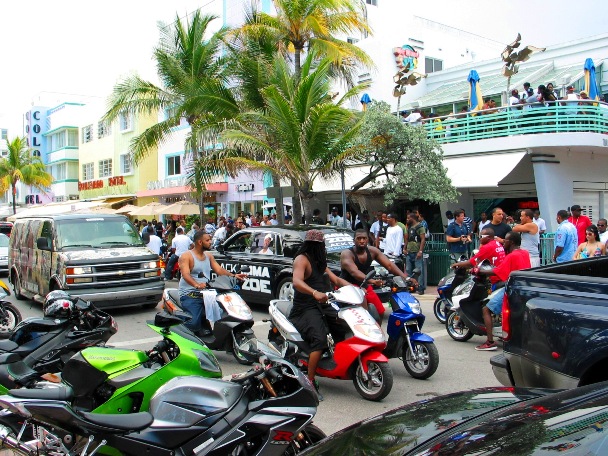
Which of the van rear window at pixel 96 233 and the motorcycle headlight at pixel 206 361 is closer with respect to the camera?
the motorcycle headlight at pixel 206 361

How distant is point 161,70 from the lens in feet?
71.8

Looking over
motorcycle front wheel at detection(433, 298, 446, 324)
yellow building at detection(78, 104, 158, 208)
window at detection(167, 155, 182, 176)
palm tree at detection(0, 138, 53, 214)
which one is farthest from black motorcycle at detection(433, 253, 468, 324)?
palm tree at detection(0, 138, 53, 214)

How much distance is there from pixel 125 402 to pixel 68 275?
679 centimetres

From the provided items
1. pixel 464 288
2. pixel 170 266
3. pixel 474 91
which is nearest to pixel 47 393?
pixel 464 288

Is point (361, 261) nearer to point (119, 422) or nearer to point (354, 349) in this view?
point (354, 349)

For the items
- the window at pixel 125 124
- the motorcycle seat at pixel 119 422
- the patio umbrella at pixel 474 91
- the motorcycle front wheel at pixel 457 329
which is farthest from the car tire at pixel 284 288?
the window at pixel 125 124

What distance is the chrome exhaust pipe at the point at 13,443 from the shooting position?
374cm

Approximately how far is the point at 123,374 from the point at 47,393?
64 centimetres

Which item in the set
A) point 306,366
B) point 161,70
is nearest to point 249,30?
point 161,70

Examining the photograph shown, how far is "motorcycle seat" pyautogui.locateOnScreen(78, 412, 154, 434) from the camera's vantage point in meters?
3.43

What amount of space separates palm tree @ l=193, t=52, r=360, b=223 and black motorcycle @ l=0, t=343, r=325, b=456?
11744 mm

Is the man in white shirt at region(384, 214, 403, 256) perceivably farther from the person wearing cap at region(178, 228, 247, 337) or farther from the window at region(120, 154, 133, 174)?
the window at region(120, 154, 133, 174)

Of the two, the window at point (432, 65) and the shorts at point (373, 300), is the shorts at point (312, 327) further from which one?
the window at point (432, 65)

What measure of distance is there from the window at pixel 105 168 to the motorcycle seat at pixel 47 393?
40.9m
